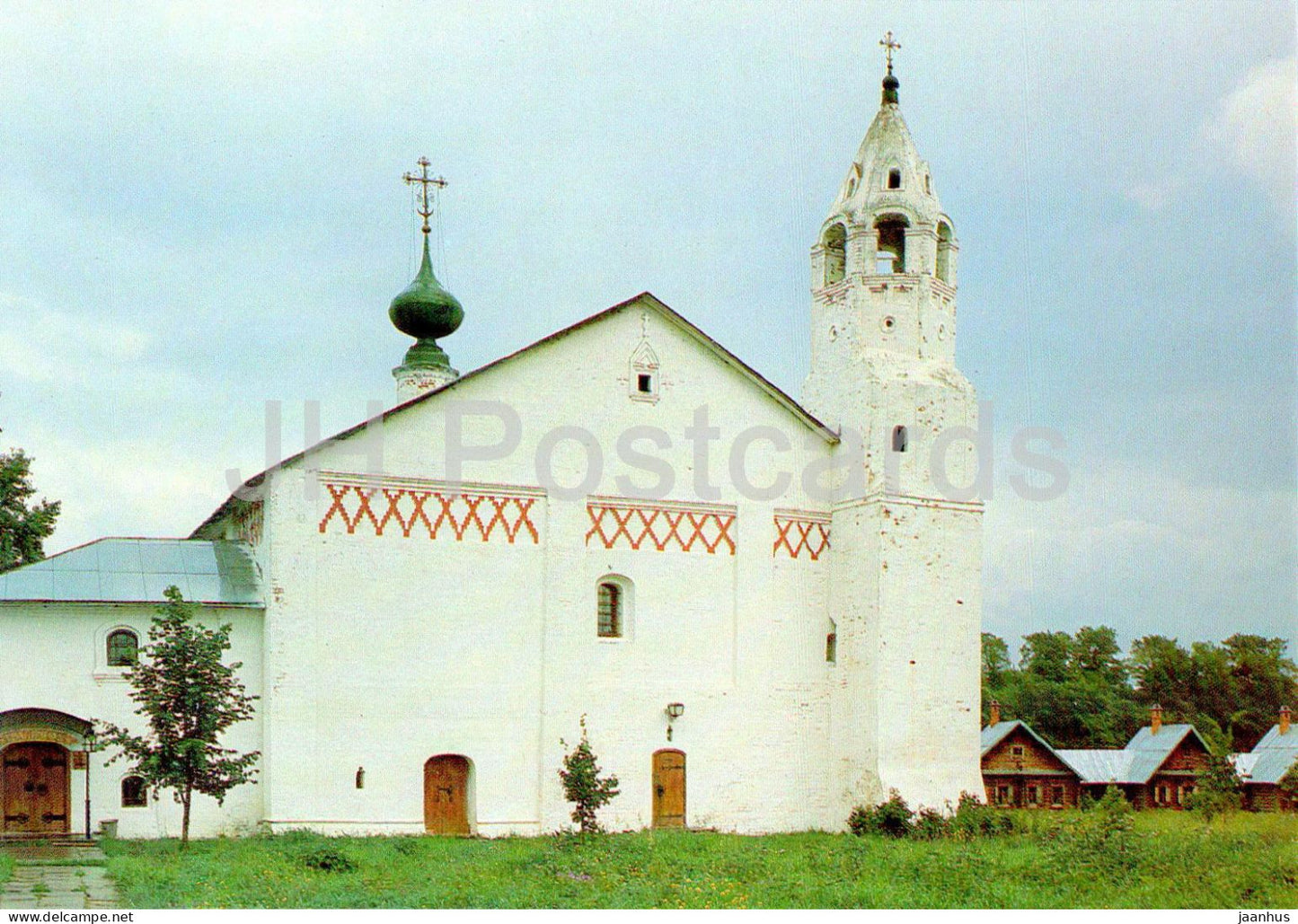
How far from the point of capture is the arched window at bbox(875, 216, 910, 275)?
2550 cm

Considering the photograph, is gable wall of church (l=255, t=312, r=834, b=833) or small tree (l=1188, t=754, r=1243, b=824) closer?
gable wall of church (l=255, t=312, r=834, b=833)

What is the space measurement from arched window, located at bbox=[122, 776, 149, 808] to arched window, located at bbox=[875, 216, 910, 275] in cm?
1574

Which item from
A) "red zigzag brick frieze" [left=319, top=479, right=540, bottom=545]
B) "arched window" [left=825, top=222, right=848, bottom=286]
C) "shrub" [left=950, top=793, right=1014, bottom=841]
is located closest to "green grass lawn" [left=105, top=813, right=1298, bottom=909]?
"shrub" [left=950, top=793, right=1014, bottom=841]

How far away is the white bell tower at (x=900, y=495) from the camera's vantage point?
77.7 ft

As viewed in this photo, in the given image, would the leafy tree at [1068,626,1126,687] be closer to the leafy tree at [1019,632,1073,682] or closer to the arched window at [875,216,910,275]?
the leafy tree at [1019,632,1073,682]

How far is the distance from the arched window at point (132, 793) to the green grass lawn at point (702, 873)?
1054 mm

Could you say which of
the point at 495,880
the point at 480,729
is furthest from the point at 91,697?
the point at 495,880

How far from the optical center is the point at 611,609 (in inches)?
922

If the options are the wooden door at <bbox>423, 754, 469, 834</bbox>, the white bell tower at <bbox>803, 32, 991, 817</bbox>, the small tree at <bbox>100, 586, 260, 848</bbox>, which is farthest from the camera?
the white bell tower at <bbox>803, 32, 991, 817</bbox>

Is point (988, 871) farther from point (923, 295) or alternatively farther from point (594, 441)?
point (923, 295)

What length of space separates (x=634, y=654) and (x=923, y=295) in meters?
8.77

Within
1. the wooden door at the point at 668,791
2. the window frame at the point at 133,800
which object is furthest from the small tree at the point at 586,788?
the window frame at the point at 133,800

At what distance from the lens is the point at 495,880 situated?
613 inches

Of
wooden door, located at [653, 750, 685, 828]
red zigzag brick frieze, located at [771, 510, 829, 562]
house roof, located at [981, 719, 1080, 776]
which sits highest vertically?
red zigzag brick frieze, located at [771, 510, 829, 562]
